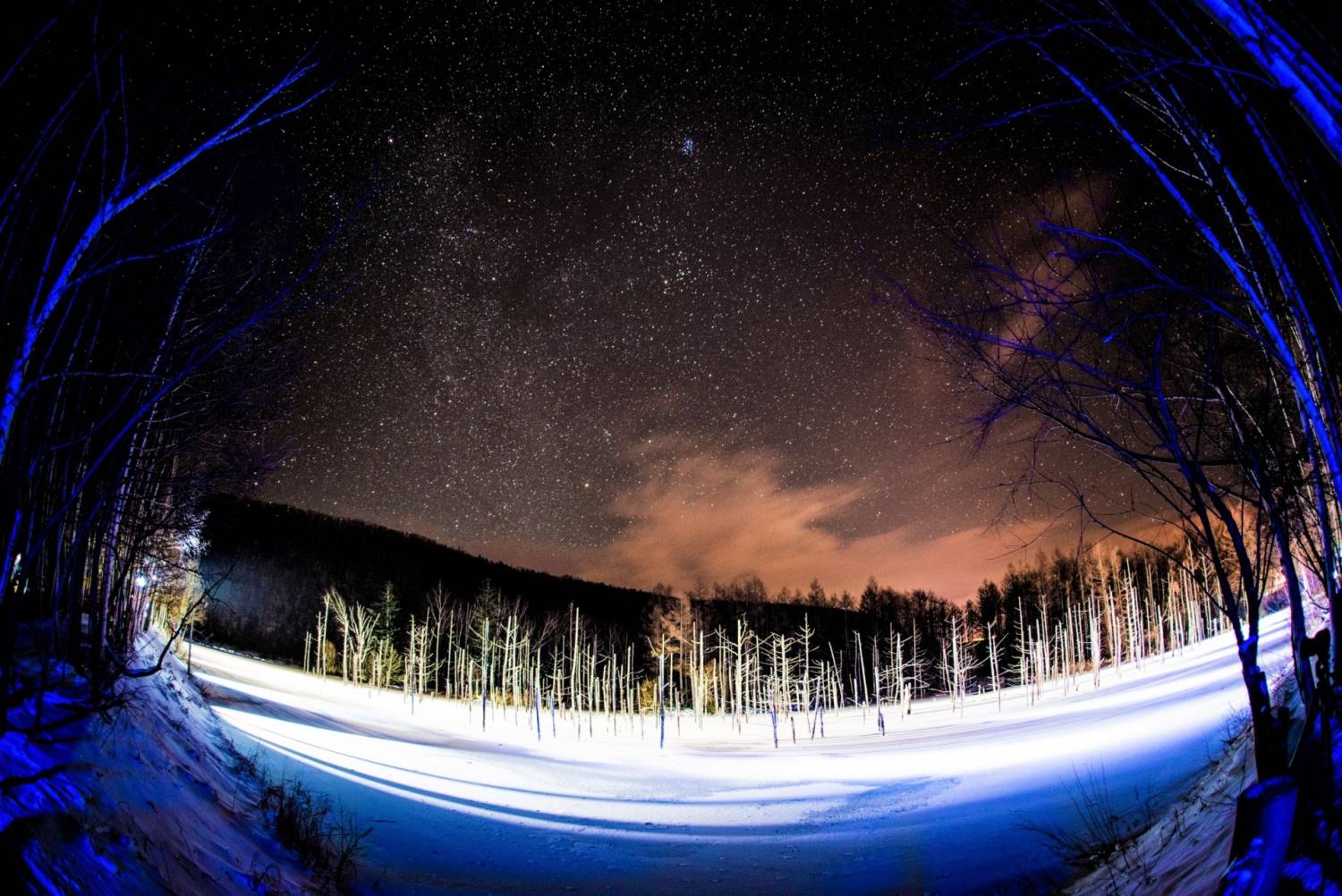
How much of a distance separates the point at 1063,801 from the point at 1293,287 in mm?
14091

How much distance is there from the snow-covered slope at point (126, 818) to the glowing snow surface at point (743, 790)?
2740mm

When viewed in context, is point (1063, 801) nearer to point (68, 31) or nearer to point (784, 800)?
point (784, 800)

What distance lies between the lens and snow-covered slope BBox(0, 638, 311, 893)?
A: 3379 mm

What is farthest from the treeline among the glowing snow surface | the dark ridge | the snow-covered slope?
the snow-covered slope

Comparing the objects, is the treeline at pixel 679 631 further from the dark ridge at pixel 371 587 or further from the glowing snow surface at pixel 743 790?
the glowing snow surface at pixel 743 790

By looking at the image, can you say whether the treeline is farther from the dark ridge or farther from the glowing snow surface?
the glowing snow surface

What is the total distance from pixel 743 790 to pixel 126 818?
1685 centimetres

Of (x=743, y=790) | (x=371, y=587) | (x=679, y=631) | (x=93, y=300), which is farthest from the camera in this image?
(x=371, y=587)

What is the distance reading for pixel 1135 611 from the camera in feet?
164

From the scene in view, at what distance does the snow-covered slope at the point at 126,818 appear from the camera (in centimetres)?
338

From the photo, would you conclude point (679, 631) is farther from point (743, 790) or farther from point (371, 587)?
point (371, 587)

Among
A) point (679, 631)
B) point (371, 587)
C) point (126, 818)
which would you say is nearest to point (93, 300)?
point (126, 818)

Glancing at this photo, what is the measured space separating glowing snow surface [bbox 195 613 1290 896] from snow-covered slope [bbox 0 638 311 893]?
274 centimetres

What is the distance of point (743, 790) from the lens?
721 inches
